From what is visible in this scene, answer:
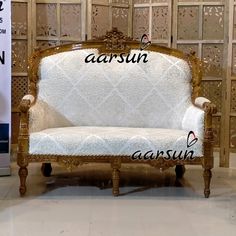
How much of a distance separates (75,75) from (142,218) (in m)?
1.41

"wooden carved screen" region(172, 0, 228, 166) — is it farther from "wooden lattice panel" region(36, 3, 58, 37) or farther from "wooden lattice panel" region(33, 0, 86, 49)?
"wooden lattice panel" region(36, 3, 58, 37)

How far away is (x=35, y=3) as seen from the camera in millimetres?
3965

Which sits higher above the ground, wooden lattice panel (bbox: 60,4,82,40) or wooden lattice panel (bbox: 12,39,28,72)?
wooden lattice panel (bbox: 60,4,82,40)

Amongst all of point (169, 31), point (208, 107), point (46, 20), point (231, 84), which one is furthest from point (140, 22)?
point (208, 107)

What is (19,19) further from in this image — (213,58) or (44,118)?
(213,58)

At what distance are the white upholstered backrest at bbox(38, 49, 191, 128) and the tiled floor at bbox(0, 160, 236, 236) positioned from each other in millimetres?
476

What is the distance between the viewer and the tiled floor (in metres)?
2.43

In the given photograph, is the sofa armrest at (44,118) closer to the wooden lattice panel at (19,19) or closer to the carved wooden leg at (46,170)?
the carved wooden leg at (46,170)

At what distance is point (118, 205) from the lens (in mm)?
2859

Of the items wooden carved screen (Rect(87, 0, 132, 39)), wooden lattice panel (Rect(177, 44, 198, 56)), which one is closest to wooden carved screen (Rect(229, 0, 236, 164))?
wooden lattice panel (Rect(177, 44, 198, 56))

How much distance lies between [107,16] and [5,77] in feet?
3.66

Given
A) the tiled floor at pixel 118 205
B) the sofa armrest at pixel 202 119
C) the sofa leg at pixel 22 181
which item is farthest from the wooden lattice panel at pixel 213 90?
the sofa leg at pixel 22 181

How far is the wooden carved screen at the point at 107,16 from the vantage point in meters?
3.97

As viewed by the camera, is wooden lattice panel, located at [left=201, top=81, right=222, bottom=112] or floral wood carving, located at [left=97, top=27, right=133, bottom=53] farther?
wooden lattice panel, located at [left=201, top=81, right=222, bottom=112]
